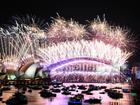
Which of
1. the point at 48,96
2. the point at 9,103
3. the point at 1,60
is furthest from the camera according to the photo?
the point at 1,60

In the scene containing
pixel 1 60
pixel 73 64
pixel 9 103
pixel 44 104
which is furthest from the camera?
pixel 73 64

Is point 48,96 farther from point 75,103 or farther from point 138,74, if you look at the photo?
point 138,74

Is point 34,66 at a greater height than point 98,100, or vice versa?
point 34,66

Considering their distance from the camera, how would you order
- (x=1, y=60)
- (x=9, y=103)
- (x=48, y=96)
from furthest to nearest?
1. (x=1, y=60)
2. (x=48, y=96)
3. (x=9, y=103)

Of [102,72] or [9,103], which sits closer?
[9,103]

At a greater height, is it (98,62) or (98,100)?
(98,62)

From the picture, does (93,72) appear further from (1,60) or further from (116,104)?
(116,104)

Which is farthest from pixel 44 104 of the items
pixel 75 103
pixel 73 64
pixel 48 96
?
pixel 73 64

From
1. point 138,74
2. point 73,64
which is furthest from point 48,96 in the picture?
point 138,74

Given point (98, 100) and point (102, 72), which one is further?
point (102, 72)
